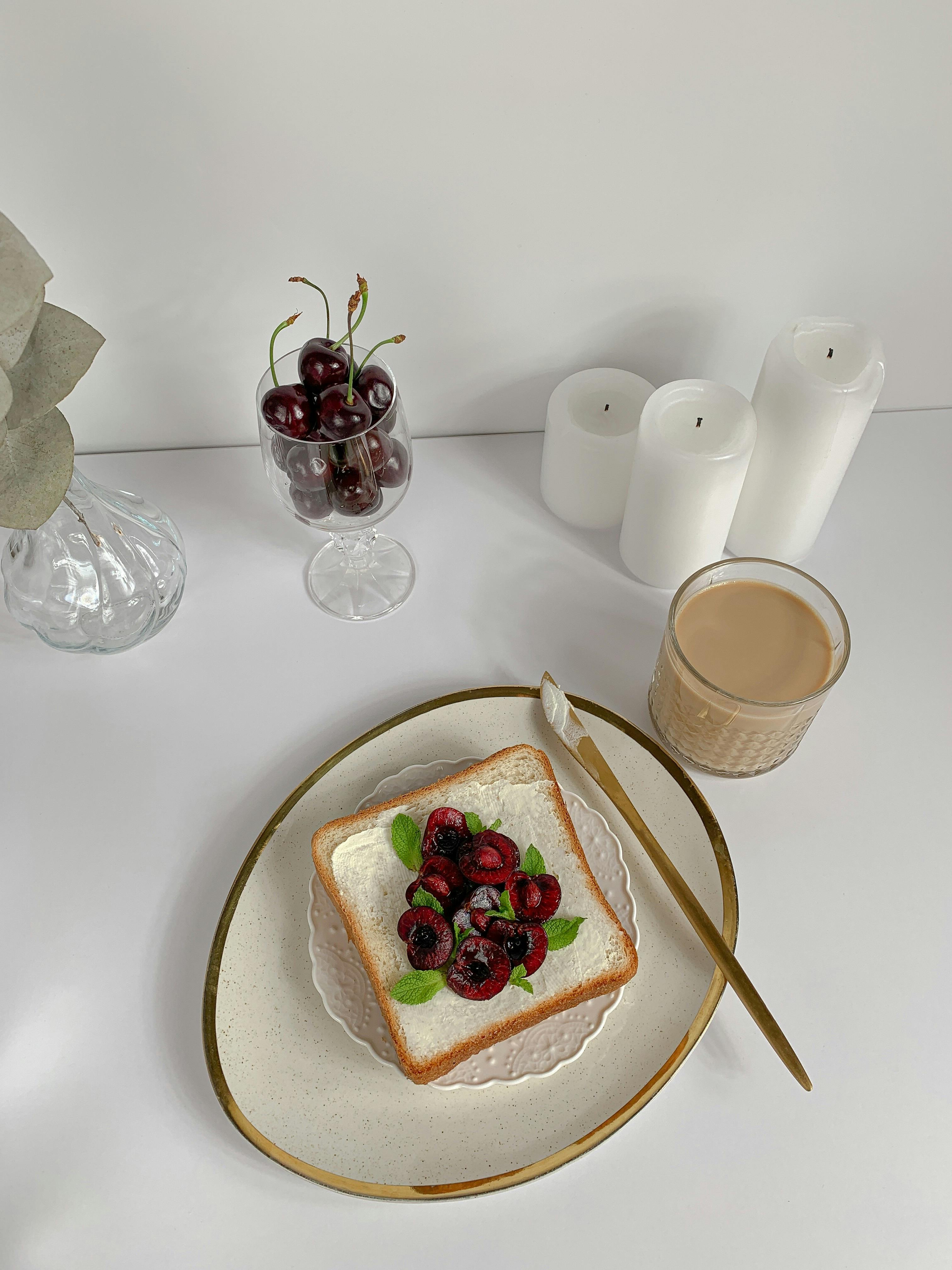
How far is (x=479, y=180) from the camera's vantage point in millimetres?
790

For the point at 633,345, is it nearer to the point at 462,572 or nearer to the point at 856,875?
the point at 462,572

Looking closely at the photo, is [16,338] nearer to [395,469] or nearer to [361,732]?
[395,469]

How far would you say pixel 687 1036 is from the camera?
27.0 inches

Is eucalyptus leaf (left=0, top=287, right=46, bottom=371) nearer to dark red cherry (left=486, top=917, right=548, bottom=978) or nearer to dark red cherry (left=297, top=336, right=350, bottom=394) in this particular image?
dark red cherry (left=297, top=336, right=350, bottom=394)

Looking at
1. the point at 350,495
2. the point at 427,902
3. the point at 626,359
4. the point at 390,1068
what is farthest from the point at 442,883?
the point at 626,359

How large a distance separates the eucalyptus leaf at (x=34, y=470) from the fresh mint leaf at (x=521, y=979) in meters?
0.48

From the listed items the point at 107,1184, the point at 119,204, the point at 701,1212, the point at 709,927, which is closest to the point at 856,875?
the point at 709,927

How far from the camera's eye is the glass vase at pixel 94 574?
0.86 m

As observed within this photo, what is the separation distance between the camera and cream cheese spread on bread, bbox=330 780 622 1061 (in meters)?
0.68

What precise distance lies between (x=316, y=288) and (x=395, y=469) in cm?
17

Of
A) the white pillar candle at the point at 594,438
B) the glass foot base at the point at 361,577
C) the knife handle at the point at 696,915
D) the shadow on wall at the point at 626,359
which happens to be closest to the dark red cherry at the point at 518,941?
the knife handle at the point at 696,915

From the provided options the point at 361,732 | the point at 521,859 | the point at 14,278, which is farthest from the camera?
the point at 361,732

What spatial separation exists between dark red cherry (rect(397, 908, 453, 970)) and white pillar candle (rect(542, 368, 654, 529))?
48cm

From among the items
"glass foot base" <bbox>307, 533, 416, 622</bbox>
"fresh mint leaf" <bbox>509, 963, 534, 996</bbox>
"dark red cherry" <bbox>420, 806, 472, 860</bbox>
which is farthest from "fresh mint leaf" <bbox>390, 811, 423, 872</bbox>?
"glass foot base" <bbox>307, 533, 416, 622</bbox>
